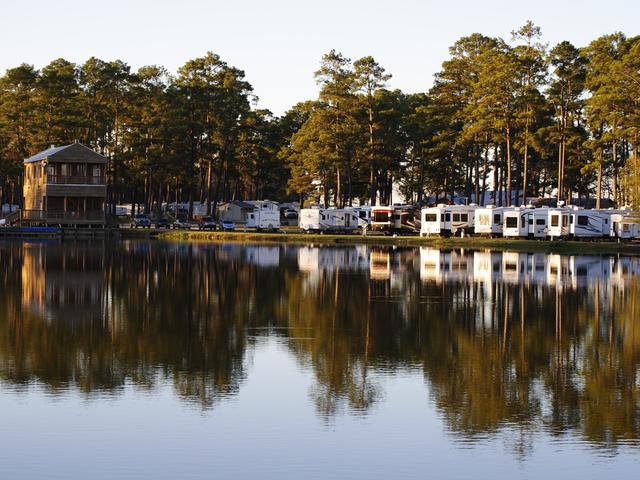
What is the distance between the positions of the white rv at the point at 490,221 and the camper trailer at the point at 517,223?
3.24ft

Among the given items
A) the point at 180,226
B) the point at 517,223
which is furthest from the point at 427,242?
the point at 180,226

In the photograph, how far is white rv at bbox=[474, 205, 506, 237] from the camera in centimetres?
7625

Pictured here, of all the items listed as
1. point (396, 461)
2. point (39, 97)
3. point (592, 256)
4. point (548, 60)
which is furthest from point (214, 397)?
point (39, 97)

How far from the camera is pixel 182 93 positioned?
10069 centimetres

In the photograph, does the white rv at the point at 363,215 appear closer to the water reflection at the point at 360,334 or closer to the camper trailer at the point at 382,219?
the camper trailer at the point at 382,219

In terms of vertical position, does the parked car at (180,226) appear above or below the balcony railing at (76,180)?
below

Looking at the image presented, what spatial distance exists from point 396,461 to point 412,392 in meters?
4.51

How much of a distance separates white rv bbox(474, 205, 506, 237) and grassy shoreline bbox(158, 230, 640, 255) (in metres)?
2.03

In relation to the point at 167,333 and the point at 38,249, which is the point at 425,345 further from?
the point at 38,249

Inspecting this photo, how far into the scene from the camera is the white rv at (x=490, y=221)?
7625 centimetres

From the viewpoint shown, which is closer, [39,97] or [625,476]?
[625,476]

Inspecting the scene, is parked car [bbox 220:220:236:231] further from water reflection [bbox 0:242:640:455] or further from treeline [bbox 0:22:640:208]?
water reflection [bbox 0:242:640:455]

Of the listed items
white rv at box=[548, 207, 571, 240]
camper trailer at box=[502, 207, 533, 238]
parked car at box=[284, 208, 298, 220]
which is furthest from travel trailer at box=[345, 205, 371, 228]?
parked car at box=[284, 208, 298, 220]

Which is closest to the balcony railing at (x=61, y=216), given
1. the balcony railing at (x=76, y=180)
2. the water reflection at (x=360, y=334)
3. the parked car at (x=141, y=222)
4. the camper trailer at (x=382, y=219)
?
the balcony railing at (x=76, y=180)
